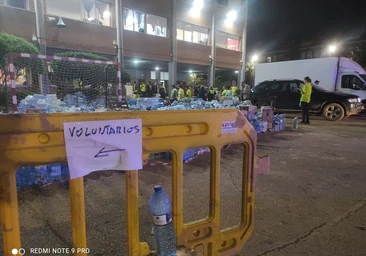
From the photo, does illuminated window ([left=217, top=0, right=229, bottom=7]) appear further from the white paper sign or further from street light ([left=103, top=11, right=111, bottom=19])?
the white paper sign

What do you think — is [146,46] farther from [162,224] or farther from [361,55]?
[162,224]

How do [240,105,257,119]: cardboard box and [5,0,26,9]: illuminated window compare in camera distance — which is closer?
[240,105,257,119]: cardboard box

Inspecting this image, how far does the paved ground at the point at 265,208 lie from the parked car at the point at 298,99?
7579 mm

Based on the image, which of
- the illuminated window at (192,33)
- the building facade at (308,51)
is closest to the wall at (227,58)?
the illuminated window at (192,33)

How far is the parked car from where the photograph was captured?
11750 mm

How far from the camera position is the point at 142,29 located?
840 inches

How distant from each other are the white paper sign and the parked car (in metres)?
12.7

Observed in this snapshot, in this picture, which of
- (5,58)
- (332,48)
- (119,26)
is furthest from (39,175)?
(332,48)

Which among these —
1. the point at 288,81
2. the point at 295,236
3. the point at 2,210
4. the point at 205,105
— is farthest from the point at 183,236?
the point at 288,81

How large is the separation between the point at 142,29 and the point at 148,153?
70.9 ft

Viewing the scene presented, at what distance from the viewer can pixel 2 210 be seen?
54.1 inches

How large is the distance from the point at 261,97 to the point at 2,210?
14.5 metres

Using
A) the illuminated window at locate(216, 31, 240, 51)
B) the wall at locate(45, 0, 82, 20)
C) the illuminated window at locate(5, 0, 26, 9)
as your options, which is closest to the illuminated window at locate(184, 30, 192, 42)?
the illuminated window at locate(216, 31, 240, 51)

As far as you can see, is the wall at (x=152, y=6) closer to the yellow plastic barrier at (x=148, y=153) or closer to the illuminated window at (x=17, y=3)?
the illuminated window at (x=17, y=3)
